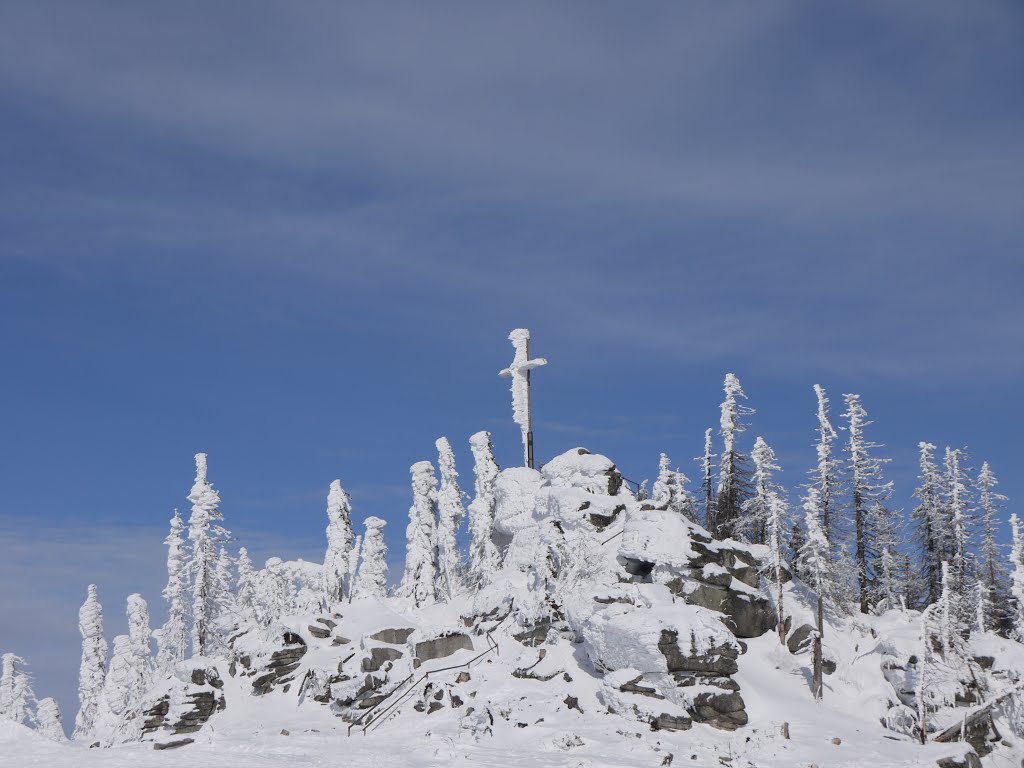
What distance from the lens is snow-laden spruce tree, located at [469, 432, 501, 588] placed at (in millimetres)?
58531

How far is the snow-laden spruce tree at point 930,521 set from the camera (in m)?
61.3

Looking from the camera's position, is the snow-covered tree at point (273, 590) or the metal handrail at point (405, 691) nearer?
the metal handrail at point (405, 691)

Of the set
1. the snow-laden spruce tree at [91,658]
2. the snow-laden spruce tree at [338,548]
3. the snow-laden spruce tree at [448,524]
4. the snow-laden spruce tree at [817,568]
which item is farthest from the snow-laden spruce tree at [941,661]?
the snow-laden spruce tree at [91,658]

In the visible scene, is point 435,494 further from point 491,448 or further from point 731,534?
point 731,534

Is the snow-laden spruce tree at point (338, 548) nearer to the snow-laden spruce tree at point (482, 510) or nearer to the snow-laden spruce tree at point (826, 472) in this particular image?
the snow-laden spruce tree at point (482, 510)

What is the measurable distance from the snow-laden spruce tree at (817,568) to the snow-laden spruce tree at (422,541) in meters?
27.7

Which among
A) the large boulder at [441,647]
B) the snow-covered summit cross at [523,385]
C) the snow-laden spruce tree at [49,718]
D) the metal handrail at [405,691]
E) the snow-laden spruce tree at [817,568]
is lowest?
the snow-laden spruce tree at [49,718]

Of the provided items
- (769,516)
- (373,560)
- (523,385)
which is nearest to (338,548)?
(373,560)

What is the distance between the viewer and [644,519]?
46.0m

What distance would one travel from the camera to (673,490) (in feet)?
206

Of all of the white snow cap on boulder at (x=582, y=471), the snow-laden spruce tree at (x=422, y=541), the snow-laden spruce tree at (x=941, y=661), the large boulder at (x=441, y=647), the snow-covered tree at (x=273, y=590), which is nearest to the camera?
the snow-laden spruce tree at (x=941, y=661)

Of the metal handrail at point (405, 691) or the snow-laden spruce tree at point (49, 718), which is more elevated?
the metal handrail at point (405, 691)

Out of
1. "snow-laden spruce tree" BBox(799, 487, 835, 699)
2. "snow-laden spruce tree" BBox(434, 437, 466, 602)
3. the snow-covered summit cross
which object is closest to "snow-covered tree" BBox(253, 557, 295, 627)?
"snow-laden spruce tree" BBox(434, 437, 466, 602)

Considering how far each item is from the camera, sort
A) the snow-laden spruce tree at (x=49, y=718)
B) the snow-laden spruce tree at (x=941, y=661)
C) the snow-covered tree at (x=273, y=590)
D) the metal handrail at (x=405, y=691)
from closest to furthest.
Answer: the snow-laden spruce tree at (x=941, y=661), the metal handrail at (x=405, y=691), the snow-covered tree at (x=273, y=590), the snow-laden spruce tree at (x=49, y=718)
